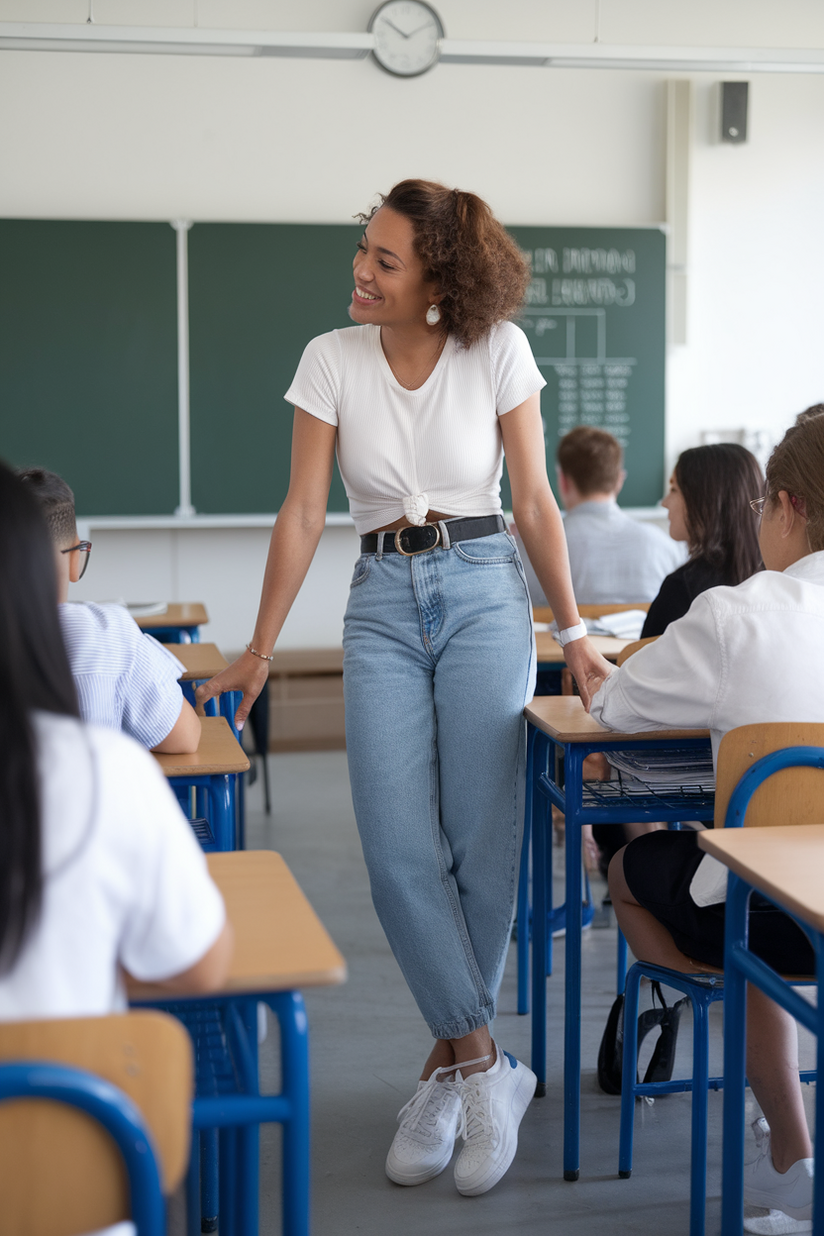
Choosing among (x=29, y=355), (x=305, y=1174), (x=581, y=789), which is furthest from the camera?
(x=29, y=355)

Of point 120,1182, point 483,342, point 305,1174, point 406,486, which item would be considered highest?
point 483,342

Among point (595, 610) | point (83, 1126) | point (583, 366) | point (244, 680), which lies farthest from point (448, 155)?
point (83, 1126)

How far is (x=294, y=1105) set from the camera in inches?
44.3

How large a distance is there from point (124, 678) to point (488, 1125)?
957 mm

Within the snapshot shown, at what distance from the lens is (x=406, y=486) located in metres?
1.99

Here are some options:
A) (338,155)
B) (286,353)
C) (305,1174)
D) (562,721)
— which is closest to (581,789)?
(562,721)

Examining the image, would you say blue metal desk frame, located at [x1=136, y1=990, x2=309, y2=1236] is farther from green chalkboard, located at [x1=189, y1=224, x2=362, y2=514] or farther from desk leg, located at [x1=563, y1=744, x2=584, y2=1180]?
green chalkboard, located at [x1=189, y1=224, x2=362, y2=514]

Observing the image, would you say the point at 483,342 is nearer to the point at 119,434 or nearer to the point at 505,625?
the point at 505,625

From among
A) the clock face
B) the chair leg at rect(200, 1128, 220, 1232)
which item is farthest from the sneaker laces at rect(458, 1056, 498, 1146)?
the clock face

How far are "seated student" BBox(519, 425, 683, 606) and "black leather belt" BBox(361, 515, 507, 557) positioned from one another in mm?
1534

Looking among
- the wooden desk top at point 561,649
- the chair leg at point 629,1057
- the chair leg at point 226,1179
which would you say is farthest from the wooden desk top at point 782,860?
the wooden desk top at point 561,649

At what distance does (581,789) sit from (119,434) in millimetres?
3996

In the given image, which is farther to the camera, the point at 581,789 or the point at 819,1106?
the point at 581,789

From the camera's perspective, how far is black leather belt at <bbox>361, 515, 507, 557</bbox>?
6.45 feet
